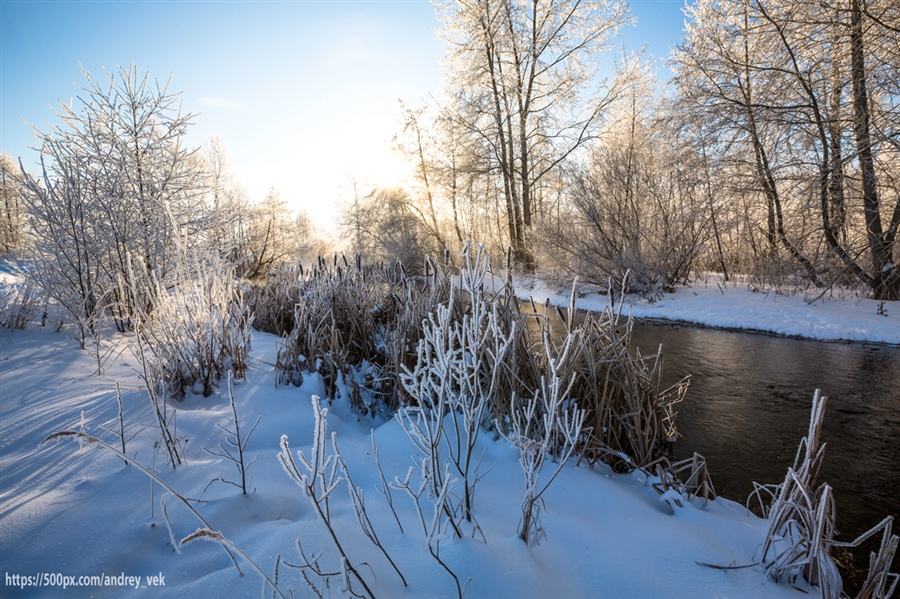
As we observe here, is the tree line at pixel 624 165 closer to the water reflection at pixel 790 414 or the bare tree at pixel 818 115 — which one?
the bare tree at pixel 818 115

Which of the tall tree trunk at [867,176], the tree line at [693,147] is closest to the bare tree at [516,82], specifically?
the tree line at [693,147]

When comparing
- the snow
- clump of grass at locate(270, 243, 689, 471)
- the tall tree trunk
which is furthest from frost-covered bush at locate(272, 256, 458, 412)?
the tall tree trunk

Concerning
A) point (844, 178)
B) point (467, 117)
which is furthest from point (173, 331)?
point (467, 117)

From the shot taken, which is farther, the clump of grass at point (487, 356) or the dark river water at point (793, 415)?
the dark river water at point (793, 415)

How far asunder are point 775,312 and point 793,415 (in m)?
4.83

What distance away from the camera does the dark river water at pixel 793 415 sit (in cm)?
231

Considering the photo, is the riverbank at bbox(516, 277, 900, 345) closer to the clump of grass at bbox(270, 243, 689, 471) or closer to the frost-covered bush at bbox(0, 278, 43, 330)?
the clump of grass at bbox(270, 243, 689, 471)

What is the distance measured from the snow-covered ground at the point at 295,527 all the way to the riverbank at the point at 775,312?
3.44 meters

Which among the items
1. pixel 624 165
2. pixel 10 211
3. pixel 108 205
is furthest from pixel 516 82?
pixel 10 211

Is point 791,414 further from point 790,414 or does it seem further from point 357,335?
point 357,335

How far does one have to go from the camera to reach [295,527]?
127 centimetres

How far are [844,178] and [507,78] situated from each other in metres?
9.94

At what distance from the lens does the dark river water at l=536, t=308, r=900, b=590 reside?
2.31 m

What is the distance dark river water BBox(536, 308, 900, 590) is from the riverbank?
43cm
